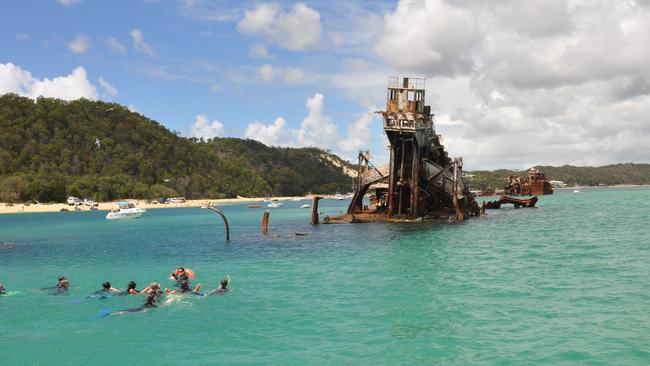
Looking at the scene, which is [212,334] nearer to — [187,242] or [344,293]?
[344,293]

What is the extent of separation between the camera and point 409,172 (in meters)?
55.0

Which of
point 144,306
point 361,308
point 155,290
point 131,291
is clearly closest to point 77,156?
point 131,291

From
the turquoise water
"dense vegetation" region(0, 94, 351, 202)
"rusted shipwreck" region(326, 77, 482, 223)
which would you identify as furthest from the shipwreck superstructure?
"dense vegetation" region(0, 94, 351, 202)

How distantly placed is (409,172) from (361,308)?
3634 centimetres

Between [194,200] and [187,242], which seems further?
[194,200]

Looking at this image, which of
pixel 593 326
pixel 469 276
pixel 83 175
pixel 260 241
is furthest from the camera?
pixel 83 175

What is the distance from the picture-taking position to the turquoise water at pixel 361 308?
599 inches

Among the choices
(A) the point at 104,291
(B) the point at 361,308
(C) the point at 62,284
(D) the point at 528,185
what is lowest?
(A) the point at 104,291

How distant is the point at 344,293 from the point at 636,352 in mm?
11416

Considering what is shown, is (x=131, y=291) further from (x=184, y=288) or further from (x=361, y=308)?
(x=361, y=308)

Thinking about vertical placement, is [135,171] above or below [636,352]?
above

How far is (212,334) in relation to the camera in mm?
17406

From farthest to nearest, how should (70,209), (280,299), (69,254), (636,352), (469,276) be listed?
1. (70,209)
2. (69,254)
3. (469,276)
4. (280,299)
5. (636,352)

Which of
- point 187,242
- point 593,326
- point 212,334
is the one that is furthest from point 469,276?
point 187,242
